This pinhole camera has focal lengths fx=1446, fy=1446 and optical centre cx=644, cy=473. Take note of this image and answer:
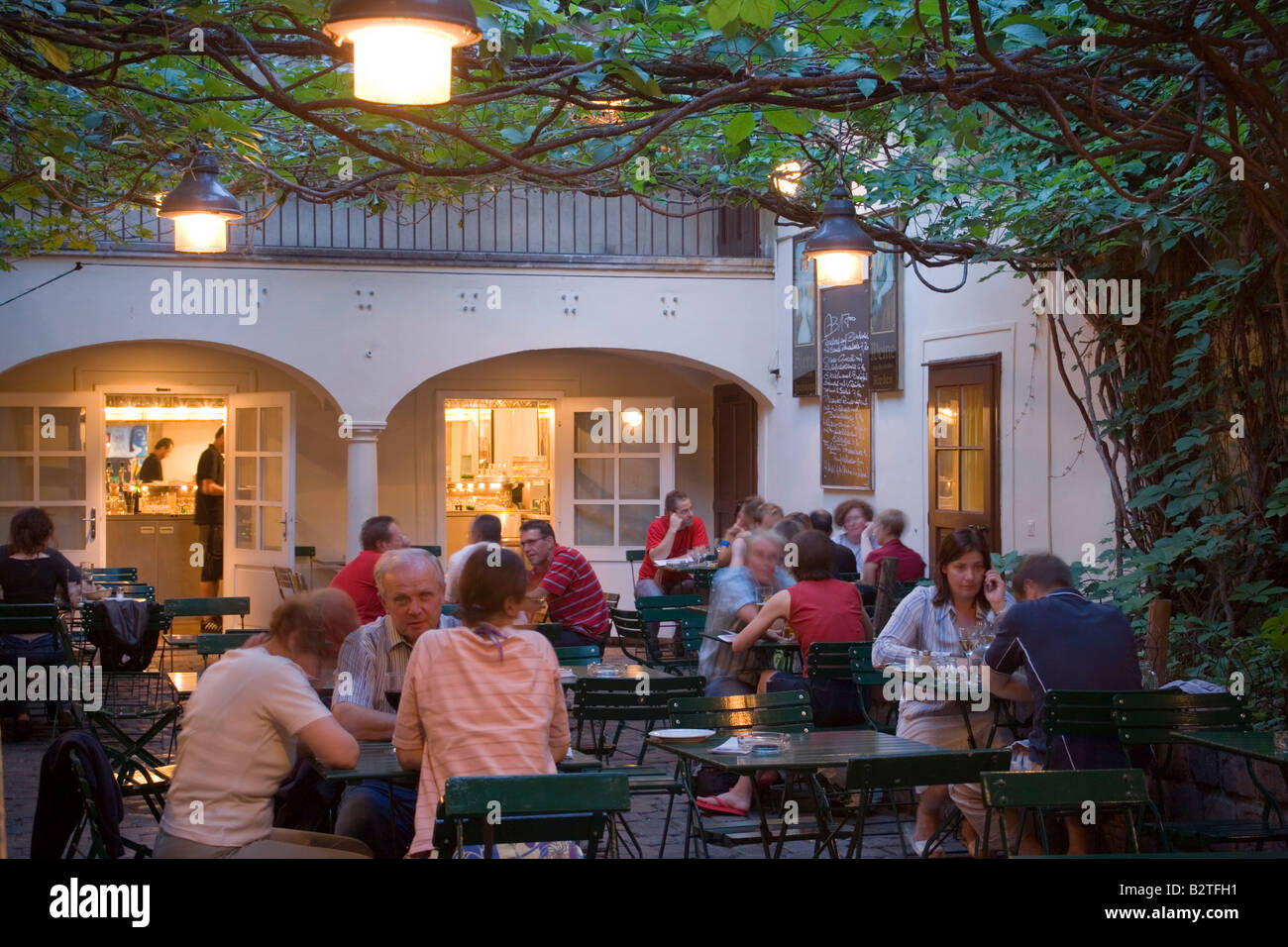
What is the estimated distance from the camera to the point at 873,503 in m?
12.0

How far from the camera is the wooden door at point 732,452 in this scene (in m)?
14.9

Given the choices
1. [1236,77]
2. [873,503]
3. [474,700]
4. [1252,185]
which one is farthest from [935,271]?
[474,700]

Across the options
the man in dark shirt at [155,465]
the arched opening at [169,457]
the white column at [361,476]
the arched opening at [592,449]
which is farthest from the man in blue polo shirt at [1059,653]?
the man in dark shirt at [155,465]

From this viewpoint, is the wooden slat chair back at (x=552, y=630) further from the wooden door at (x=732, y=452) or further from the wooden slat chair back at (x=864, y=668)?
the wooden door at (x=732, y=452)

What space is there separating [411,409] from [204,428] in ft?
9.69

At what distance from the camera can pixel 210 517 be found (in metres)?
15.1

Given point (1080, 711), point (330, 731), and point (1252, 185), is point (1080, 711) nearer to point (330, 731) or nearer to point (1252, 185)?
point (1252, 185)

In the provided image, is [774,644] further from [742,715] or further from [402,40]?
[402,40]

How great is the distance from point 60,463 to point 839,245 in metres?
8.91

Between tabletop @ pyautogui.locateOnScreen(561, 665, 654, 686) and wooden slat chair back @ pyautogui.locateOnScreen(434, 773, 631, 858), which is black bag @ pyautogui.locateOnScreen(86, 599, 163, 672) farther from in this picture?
wooden slat chair back @ pyautogui.locateOnScreen(434, 773, 631, 858)

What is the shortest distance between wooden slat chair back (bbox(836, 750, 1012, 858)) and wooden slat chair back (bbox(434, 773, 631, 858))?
2.59 ft

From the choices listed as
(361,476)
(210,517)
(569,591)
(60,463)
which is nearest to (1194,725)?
(569,591)

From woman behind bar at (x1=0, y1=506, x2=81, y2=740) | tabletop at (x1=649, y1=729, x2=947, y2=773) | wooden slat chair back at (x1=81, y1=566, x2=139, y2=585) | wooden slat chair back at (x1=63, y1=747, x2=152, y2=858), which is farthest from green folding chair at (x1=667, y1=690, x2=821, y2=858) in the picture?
wooden slat chair back at (x1=81, y1=566, x2=139, y2=585)

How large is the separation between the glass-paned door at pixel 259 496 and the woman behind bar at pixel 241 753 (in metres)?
9.30
